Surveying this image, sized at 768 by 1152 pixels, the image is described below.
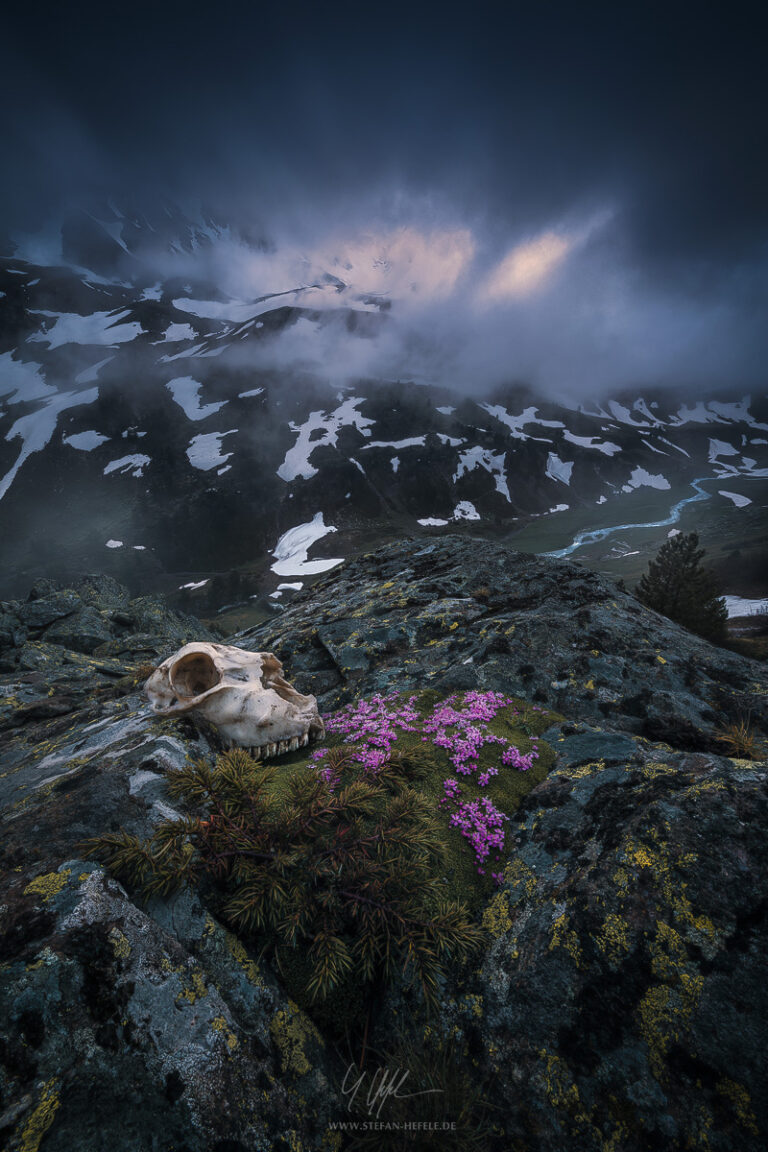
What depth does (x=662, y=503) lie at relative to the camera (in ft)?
585

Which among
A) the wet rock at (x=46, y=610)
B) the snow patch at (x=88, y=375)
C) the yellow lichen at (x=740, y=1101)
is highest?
the snow patch at (x=88, y=375)

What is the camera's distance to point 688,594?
91.3ft

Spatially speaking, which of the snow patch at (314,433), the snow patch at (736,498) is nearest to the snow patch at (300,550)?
the snow patch at (314,433)

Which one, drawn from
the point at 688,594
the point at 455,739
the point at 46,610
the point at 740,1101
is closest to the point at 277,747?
the point at 455,739

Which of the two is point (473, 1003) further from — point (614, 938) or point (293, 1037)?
point (293, 1037)

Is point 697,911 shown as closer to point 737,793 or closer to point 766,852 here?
point 766,852

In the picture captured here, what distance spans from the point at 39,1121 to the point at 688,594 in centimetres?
3396

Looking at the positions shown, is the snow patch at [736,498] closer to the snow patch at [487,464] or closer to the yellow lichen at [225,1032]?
the snow patch at [487,464]

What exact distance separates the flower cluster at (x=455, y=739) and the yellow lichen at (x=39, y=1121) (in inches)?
92.7

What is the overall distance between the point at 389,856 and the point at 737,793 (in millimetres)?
2734

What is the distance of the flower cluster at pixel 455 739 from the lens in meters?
4.02

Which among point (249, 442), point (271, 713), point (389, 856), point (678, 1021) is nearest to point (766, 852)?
point (678, 1021)

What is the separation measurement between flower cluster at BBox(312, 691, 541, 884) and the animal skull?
535 mm

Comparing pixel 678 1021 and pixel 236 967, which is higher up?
pixel 236 967
